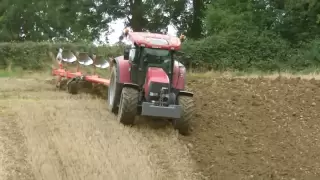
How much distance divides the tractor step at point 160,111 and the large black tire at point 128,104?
1.07ft

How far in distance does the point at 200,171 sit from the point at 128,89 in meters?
2.24

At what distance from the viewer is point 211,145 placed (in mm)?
10297

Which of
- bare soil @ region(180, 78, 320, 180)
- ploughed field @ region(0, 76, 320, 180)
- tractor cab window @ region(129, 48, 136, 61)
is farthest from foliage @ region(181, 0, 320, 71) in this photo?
tractor cab window @ region(129, 48, 136, 61)

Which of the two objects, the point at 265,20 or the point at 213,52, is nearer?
the point at 213,52

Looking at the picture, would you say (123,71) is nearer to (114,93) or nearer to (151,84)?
(114,93)

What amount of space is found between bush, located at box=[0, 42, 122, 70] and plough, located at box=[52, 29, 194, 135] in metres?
13.4

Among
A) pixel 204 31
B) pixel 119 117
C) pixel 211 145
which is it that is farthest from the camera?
pixel 204 31

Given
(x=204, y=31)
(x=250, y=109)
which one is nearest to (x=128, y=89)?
(x=250, y=109)

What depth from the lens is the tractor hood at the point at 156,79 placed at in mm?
10648

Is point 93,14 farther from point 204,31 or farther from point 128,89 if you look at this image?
point 128,89

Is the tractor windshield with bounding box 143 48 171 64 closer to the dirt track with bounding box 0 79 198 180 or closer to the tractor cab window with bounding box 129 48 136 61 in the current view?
the tractor cab window with bounding box 129 48 136 61

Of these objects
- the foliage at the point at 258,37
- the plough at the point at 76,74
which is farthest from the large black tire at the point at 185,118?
the foliage at the point at 258,37

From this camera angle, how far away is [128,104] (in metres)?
10.7

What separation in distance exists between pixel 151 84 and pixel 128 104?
51 centimetres
